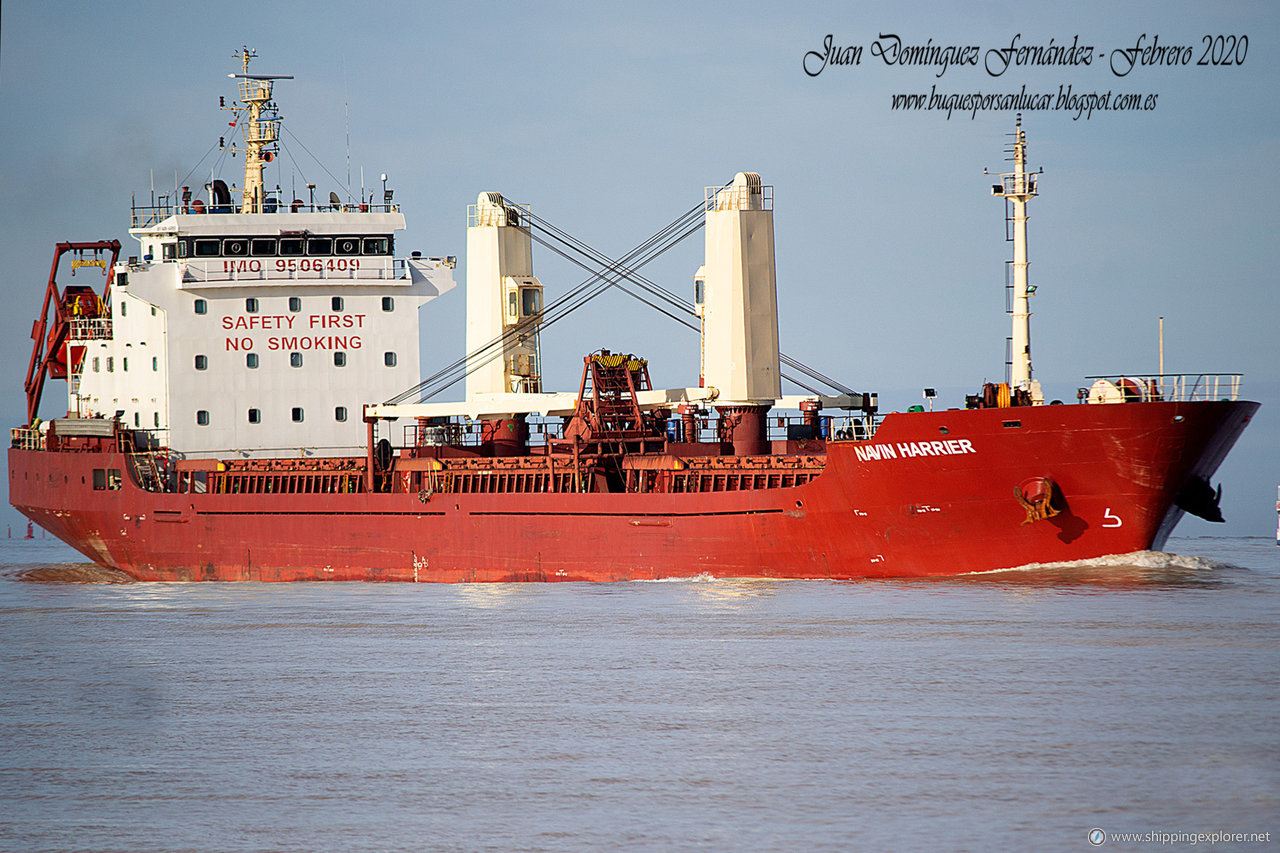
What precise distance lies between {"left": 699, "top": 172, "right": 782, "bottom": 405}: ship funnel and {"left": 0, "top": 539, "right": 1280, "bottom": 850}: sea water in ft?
20.0

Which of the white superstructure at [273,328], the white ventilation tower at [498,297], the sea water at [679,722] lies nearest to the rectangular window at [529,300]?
the white ventilation tower at [498,297]

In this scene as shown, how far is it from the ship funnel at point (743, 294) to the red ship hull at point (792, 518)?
10.7ft

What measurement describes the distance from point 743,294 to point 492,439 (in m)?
8.70

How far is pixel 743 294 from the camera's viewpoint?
28094 mm

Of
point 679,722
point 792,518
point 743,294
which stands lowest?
point 679,722

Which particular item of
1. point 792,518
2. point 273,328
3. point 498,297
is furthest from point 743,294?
point 273,328

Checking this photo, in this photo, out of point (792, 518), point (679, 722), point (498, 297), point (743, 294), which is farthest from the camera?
point (498, 297)

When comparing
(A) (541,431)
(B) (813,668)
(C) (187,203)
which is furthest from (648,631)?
(C) (187,203)

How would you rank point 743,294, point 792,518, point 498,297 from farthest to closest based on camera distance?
point 498,297, point 743,294, point 792,518

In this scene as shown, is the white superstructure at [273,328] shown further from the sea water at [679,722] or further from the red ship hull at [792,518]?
the sea water at [679,722]

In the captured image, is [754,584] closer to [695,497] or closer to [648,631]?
[695,497]

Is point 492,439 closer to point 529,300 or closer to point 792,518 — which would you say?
point 529,300

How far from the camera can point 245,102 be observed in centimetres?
3731

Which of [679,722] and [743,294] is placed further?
[743,294]
